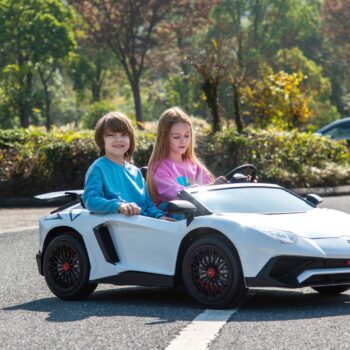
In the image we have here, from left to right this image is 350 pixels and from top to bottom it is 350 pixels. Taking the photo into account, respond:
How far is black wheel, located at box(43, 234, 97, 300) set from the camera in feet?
28.1

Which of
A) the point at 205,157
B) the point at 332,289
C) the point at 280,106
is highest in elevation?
the point at 280,106

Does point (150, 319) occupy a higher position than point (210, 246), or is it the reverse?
point (210, 246)

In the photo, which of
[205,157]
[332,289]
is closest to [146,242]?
[332,289]

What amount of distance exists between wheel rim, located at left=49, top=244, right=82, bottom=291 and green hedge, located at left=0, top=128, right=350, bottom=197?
45.0 ft

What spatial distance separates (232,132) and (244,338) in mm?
17516

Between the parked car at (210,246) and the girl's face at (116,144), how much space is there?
18.3 inches

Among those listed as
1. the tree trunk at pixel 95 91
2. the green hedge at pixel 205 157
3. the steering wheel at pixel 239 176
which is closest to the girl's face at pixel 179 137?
the steering wheel at pixel 239 176

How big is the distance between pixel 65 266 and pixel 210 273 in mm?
1387

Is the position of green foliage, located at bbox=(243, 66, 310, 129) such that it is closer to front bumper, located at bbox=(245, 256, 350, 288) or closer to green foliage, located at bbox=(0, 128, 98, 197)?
green foliage, located at bbox=(0, 128, 98, 197)

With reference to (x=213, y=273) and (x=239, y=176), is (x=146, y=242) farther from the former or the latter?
(x=239, y=176)

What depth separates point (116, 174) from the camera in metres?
8.81

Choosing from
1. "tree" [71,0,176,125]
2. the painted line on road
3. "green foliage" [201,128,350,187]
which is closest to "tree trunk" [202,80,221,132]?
"green foliage" [201,128,350,187]

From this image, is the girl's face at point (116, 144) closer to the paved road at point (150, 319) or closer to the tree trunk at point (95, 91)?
the paved road at point (150, 319)

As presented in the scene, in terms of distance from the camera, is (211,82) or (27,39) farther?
(27,39)
